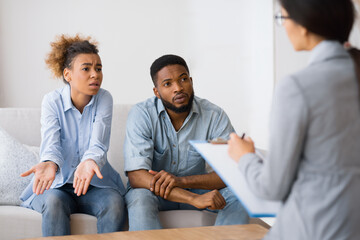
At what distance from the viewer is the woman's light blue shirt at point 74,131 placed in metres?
2.06

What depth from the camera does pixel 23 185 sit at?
2166mm

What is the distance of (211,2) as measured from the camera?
4434 millimetres

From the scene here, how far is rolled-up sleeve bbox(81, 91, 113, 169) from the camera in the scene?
6.35 feet

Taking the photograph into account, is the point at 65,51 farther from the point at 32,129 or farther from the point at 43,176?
the point at 43,176

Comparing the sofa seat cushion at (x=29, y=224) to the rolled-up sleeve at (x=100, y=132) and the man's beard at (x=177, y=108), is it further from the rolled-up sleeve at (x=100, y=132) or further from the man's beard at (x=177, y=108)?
the man's beard at (x=177, y=108)

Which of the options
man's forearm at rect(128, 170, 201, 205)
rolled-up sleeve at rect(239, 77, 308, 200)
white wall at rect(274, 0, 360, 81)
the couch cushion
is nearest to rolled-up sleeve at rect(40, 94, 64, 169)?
the couch cushion

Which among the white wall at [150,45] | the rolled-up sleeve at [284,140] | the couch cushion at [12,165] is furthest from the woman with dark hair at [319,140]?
the white wall at [150,45]

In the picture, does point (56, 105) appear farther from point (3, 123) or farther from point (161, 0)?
point (161, 0)

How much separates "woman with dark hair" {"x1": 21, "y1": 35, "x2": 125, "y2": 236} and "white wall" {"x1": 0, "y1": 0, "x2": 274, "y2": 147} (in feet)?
5.12

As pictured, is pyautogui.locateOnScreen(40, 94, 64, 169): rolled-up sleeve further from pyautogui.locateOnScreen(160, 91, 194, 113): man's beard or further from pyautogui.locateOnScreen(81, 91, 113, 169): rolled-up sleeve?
pyautogui.locateOnScreen(160, 91, 194, 113): man's beard

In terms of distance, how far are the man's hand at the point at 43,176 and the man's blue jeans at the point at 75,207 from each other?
8.2 inches

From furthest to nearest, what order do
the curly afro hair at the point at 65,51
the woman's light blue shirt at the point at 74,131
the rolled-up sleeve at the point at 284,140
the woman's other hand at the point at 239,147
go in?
the curly afro hair at the point at 65,51, the woman's light blue shirt at the point at 74,131, the woman's other hand at the point at 239,147, the rolled-up sleeve at the point at 284,140

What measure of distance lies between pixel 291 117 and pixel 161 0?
3.53 metres

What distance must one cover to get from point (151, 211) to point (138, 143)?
0.36 metres
